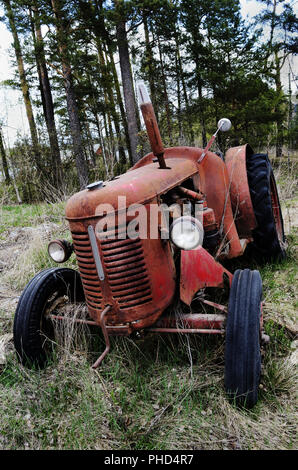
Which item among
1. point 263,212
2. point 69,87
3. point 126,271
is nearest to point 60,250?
point 126,271

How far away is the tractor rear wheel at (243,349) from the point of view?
176 centimetres

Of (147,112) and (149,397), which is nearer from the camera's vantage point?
(147,112)

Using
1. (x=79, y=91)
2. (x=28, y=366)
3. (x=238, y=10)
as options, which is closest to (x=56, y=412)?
(x=28, y=366)

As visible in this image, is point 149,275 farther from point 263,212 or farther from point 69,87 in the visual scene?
point 69,87

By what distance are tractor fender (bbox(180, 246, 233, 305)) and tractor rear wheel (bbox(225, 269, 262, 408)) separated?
22 cm

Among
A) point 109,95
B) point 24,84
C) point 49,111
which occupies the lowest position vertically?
point 49,111

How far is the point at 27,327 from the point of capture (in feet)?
7.59

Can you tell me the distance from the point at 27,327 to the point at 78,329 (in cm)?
41

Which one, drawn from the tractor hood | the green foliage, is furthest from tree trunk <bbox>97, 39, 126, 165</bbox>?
the tractor hood

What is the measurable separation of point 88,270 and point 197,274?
27.7 inches

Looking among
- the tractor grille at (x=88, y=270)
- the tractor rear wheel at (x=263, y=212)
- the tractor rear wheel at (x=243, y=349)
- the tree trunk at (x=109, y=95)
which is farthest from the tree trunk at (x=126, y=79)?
the tractor rear wheel at (x=243, y=349)

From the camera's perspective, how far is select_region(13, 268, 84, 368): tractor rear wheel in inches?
91.6

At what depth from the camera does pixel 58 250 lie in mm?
2436
